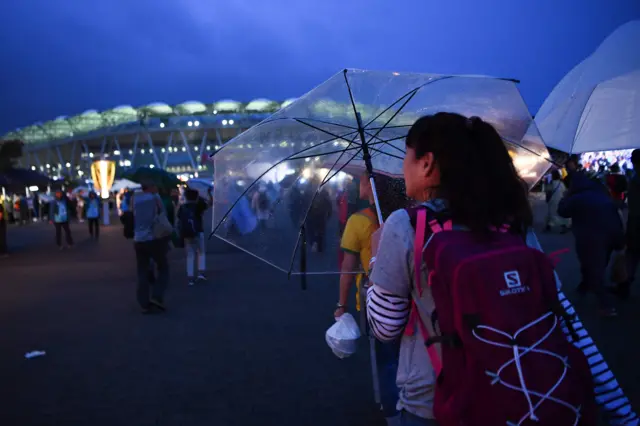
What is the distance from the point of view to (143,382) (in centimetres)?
472

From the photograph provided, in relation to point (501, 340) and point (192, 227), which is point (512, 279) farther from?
point (192, 227)

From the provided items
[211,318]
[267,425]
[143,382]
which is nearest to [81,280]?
[211,318]

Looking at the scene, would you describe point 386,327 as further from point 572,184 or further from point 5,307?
point 5,307

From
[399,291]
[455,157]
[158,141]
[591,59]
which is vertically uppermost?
[158,141]

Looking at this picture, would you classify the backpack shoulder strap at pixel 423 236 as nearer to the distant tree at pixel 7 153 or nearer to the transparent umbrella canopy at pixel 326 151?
the transparent umbrella canopy at pixel 326 151

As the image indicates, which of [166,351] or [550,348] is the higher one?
[550,348]

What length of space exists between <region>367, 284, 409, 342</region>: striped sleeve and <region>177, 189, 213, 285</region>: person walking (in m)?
8.10

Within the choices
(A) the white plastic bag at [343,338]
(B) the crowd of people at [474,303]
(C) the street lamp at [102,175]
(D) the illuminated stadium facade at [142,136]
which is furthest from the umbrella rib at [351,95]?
(D) the illuminated stadium facade at [142,136]

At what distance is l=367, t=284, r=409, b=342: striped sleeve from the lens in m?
→ 1.65

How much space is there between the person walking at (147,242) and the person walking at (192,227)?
1.80 metres

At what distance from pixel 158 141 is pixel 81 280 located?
7660cm

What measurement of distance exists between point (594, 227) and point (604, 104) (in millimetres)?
2432

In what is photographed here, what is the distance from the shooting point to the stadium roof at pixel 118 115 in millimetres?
94875

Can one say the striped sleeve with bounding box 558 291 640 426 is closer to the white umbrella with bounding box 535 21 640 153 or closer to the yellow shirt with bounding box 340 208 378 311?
the yellow shirt with bounding box 340 208 378 311
